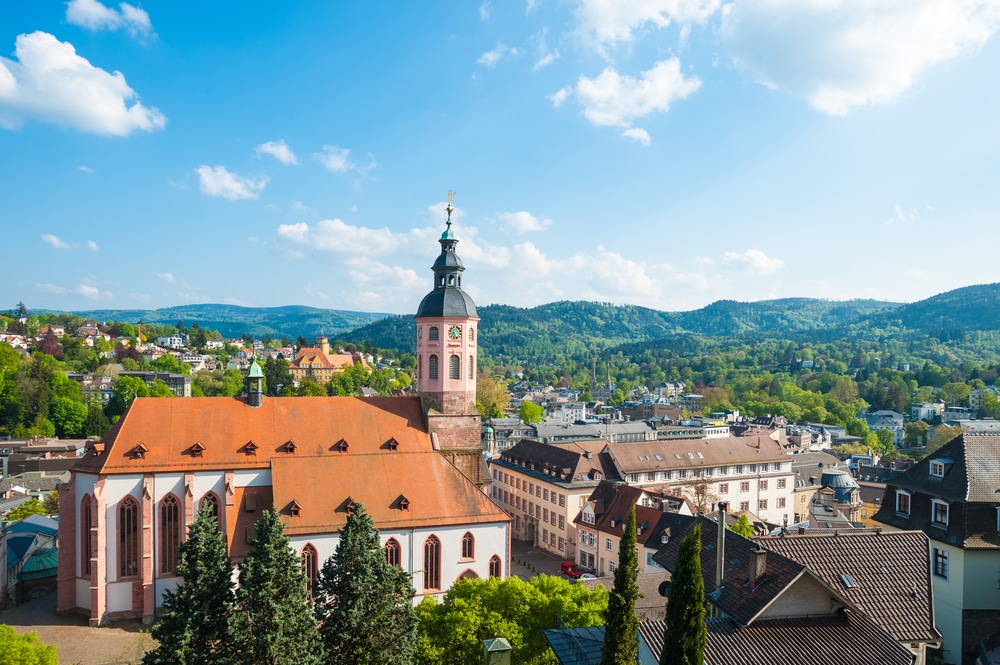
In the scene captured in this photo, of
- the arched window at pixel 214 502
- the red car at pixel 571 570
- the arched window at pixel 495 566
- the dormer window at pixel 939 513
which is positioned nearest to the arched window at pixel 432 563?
the arched window at pixel 495 566

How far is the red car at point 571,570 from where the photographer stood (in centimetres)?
5233

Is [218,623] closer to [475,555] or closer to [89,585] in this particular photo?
[475,555]

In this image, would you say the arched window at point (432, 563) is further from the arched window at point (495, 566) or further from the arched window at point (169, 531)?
the arched window at point (169, 531)

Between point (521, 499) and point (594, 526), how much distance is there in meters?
14.9

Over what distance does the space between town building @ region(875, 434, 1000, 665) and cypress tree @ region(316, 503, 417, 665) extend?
23655 mm

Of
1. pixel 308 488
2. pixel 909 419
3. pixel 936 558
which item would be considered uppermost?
pixel 308 488

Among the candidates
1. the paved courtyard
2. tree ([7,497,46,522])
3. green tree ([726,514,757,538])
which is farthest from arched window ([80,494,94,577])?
green tree ([726,514,757,538])

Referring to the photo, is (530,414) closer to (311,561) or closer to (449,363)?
(449,363)

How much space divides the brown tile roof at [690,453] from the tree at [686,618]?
162ft

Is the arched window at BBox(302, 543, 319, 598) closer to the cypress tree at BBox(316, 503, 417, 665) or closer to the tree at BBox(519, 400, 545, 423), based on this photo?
the cypress tree at BBox(316, 503, 417, 665)

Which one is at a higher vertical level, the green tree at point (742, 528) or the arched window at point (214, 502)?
the arched window at point (214, 502)

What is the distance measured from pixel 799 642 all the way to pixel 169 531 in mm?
31518

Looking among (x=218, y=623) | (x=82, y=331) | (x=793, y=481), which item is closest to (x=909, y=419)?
(x=793, y=481)

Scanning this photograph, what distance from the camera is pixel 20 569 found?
1694 inches
